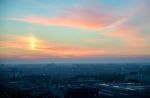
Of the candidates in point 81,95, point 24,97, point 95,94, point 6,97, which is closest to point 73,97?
point 81,95

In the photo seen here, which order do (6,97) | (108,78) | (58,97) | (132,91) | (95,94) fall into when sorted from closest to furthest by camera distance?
(6,97)
(58,97)
(95,94)
(132,91)
(108,78)

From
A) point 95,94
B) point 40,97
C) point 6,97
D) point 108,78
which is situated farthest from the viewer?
point 108,78

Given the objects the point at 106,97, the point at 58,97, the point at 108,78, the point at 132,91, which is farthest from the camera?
the point at 108,78

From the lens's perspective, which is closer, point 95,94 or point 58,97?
point 58,97

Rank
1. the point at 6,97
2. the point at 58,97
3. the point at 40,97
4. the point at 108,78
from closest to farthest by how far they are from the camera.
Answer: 1. the point at 6,97
2. the point at 40,97
3. the point at 58,97
4. the point at 108,78

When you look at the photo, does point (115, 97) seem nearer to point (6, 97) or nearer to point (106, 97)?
point (106, 97)

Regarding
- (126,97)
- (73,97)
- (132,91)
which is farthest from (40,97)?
(132,91)

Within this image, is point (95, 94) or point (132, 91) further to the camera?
point (132, 91)

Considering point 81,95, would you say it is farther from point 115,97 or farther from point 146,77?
point 146,77
